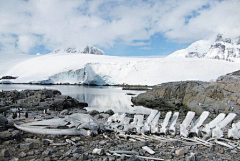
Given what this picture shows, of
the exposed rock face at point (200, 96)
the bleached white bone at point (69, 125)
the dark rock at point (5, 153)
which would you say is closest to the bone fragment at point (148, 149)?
the bleached white bone at point (69, 125)

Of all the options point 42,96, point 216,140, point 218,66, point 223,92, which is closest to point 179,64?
point 218,66

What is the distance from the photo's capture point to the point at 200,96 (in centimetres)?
1400

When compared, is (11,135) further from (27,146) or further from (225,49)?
(225,49)

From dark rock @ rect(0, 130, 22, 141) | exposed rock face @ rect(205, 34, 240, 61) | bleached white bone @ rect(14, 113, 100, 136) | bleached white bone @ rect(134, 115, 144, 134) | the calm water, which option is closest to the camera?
dark rock @ rect(0, 130, 22, 141)

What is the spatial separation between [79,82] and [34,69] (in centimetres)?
1070

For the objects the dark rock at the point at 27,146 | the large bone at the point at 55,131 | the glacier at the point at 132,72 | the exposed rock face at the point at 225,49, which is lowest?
the dark rock at the point at 27,146

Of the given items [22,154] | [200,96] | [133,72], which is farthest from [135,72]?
[22,154]

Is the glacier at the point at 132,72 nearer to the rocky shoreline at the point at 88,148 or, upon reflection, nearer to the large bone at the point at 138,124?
the large bone at the point at 138,124

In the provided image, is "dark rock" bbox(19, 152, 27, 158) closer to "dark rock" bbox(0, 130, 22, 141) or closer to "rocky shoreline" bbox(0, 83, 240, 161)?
"rocky shoreline" bbox(0, 83, 240, 161)

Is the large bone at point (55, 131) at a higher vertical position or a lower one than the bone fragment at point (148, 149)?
higher

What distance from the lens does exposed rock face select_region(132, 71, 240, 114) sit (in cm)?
1178

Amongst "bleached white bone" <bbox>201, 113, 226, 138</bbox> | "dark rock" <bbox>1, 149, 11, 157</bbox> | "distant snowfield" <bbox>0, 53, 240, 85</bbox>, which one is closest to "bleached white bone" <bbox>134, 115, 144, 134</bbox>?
"bleached white bone" <bbox>201, 113, 226, 138</bbox>

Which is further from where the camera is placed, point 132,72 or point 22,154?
point 132,72

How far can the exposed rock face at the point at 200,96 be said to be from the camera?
11.8 m
